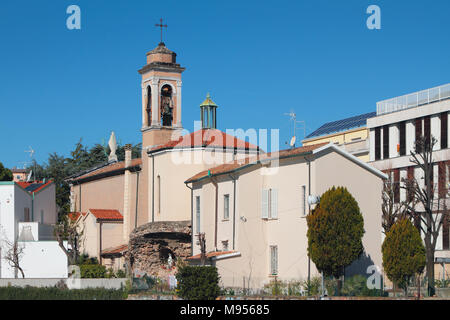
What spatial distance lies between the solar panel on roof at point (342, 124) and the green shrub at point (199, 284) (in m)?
33.2

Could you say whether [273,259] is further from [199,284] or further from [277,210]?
[199,284]

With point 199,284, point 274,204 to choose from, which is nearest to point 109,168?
point 274,204

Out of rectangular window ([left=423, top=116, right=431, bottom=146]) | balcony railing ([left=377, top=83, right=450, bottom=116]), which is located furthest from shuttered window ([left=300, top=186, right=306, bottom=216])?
balcony railing ([left=377, top=83, right=450, bottom=116])

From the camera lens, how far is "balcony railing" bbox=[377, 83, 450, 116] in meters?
55.4

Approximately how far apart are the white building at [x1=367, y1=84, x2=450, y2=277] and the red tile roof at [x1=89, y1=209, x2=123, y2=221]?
2018 centimetres

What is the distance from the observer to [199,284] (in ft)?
125

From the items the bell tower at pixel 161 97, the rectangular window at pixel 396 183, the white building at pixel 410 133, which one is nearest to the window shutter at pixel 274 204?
the white building at pixel 410 133

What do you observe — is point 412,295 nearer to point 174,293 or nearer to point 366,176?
point 366,176

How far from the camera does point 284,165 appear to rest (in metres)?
43.8

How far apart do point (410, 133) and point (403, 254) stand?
68.2 feet

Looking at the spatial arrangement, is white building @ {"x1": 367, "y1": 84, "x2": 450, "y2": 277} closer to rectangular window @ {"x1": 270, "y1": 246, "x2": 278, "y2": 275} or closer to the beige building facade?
the beige building facade
